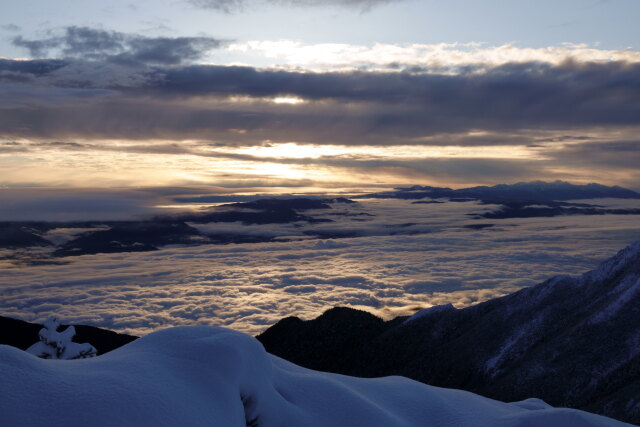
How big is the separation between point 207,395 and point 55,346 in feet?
87.5

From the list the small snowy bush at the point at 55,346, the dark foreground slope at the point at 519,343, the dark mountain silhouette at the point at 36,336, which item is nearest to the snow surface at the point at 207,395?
the small snowy bush at the point at 55,346

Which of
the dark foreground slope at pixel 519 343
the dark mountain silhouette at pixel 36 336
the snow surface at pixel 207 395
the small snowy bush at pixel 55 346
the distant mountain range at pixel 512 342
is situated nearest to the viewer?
the snow surface at pixel 207 395

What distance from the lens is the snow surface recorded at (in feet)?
42.1

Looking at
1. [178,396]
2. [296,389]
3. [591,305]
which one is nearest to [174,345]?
[178,396]

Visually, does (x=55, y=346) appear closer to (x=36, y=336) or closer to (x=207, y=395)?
(x=207, y=395)

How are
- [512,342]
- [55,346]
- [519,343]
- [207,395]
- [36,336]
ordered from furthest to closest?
[36,336] → [512,342] → [519,343] → [55,346] → [207,395]

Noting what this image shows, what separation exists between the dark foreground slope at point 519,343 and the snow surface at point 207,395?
2980cm

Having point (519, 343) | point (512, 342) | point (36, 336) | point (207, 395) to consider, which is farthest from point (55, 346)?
point (36, 336)

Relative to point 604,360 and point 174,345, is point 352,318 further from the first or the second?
point 174,345

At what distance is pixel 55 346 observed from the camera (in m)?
36.5

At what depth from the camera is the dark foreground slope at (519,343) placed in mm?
55438

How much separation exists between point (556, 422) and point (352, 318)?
79.8 meters

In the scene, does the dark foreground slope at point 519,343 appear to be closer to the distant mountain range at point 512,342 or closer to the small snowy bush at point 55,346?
the distant mountain range at point 512,342

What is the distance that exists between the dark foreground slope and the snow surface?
29.8 metres
